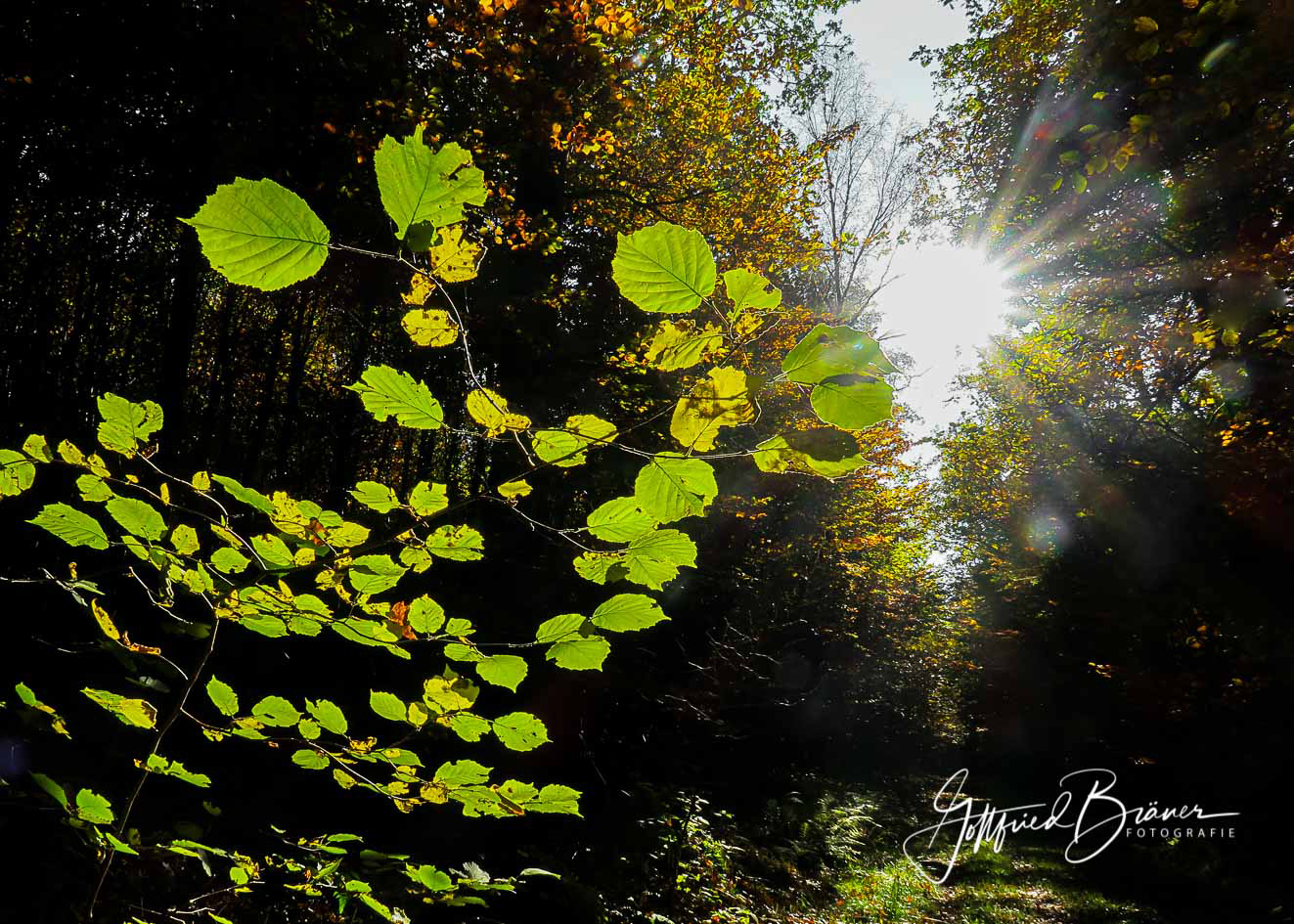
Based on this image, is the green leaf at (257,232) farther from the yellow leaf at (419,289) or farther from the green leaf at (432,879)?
the green leaf at (432,879)

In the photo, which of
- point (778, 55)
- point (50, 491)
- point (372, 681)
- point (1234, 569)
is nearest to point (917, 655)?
point (1234, 569)

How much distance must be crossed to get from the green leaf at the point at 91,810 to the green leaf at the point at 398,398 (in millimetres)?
585

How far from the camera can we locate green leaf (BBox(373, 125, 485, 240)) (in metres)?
0.41

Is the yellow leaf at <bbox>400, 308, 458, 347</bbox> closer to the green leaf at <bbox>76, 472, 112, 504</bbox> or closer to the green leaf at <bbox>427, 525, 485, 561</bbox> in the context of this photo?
the green leaf at <bbox>427, 525, 485, 561</bbox>

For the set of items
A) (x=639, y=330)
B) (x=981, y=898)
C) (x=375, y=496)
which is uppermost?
(x=639, y=330)

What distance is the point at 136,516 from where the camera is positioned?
67cm

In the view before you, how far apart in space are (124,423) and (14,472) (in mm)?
131

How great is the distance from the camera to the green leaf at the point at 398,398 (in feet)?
1.72

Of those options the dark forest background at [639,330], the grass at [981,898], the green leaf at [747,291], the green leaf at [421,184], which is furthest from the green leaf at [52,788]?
the grass at [981,898]

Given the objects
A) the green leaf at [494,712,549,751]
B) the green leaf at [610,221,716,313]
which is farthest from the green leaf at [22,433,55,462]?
the green leaf at [610,221,716,313]

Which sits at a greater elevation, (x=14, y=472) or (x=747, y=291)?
(x=747, y=291)

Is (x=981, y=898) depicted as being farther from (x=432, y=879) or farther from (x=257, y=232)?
(x=257, y=232)
